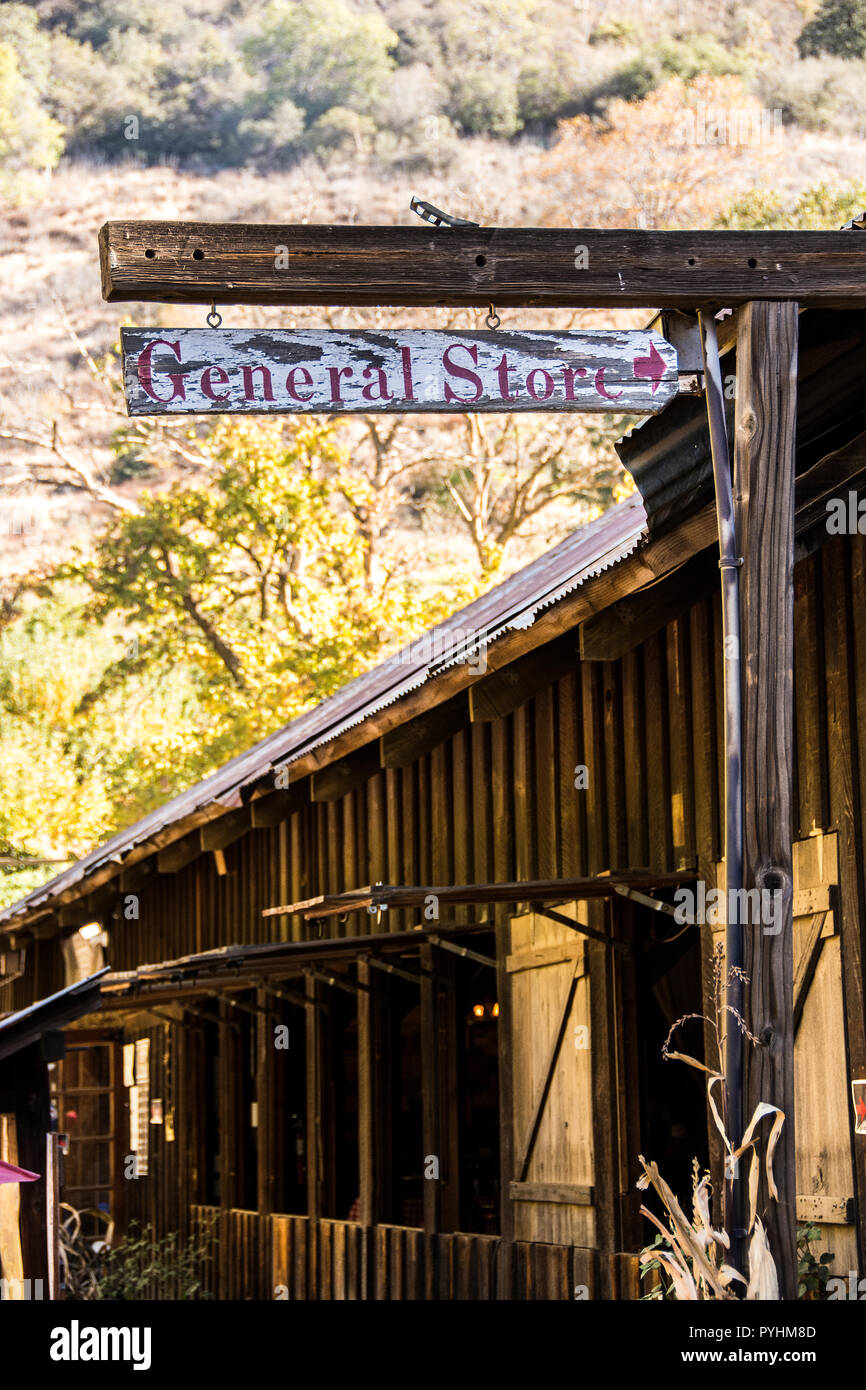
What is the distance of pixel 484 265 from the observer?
18.4ft

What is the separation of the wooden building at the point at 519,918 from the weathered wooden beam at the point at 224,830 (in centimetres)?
2

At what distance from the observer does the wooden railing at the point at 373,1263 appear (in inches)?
388

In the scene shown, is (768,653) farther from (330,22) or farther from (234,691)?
(330,22)

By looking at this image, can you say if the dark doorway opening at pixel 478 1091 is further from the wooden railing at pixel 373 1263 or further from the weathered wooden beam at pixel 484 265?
the weathered wooden beam at pixel 484 265

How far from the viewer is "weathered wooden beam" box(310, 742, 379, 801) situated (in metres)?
11.8

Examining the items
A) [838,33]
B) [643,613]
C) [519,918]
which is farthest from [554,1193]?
[838,33]

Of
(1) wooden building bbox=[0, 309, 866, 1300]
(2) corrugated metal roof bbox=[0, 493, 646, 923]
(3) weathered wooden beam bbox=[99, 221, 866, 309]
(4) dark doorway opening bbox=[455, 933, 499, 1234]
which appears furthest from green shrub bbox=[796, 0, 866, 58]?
(3) weathered wooden beam bbox=[99, 221, 866, 309]

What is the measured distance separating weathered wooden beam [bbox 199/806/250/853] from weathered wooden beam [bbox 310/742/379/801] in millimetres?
1839

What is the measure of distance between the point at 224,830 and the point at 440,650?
347 cm

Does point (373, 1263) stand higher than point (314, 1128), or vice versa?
point (314, 1128)

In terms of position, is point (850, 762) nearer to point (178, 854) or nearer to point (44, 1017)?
point (44, 1017)

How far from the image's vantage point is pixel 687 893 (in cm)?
866

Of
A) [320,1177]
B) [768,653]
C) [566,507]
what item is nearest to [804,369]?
[768,653]

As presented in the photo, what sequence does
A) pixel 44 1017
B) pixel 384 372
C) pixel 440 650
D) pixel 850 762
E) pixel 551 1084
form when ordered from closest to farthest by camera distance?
pixel 384 372 → pixel 44 1017 → pixel 850 762 → pixel 551 1084 → pixel 440 650
